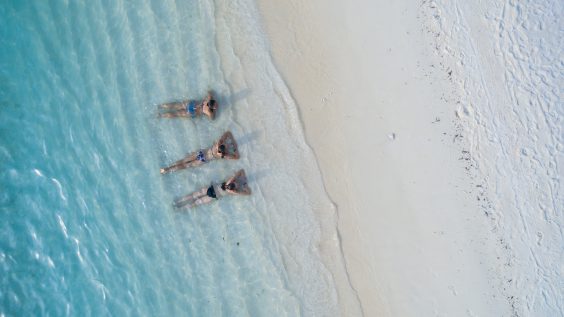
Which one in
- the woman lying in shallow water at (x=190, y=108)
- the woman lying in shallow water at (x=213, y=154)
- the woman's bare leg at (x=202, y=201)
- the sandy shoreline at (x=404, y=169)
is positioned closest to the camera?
the sandy shoreline at (x=404, y=169)

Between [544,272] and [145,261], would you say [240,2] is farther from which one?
[544,272]

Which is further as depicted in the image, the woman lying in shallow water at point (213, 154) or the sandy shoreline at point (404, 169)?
the woman lying in shallow water at point (213, 154)

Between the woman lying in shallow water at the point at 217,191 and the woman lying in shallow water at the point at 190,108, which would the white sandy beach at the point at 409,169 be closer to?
the woman lying in shallow water at the point at 217,191

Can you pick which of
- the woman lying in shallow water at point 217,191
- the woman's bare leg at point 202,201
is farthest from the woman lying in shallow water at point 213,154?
the woman's bare leg at point 202,201

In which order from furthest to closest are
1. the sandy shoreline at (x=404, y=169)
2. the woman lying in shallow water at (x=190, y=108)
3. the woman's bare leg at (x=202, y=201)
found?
the woman's bare leg at (x=202, y=201) < the woman lying in shallow water at (x=190, y=108) < the sandy shoreline at (x=404, y=169)

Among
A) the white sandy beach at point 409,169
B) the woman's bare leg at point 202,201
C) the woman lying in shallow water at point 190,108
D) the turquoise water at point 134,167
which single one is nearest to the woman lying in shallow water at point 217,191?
the woman's bare leg at point 202,201

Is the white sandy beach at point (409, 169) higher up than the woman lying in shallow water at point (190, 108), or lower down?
lower down

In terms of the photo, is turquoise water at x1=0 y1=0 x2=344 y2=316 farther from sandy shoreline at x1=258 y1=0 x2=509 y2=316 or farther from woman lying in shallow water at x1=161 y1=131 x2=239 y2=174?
sandy shoreline at x1=258 y1=0 x2=509 y2=316
